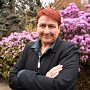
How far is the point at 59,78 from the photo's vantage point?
1985 millimetres

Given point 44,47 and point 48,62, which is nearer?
point 48,62

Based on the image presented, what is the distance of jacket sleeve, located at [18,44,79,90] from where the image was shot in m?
1.97

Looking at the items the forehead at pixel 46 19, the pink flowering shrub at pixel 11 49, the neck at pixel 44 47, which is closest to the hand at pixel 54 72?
the neck at pixel 44 47

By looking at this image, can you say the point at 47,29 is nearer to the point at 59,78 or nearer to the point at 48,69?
the point at 48,69

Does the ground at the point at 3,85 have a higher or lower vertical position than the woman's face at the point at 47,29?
lower

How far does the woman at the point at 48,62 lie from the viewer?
1.99m

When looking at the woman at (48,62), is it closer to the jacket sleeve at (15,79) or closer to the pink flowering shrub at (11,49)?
the jacket sleeve at (15,79)

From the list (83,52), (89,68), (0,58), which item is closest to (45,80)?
(83,52)

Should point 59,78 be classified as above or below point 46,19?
below

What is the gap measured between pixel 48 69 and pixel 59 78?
19cm

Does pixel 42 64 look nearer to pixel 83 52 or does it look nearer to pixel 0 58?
pixel 83 52

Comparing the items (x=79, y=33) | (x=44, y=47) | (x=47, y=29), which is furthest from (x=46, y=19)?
(x=79, y=33)

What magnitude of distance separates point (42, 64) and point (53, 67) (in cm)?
12

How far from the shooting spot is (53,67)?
83.2 inches
